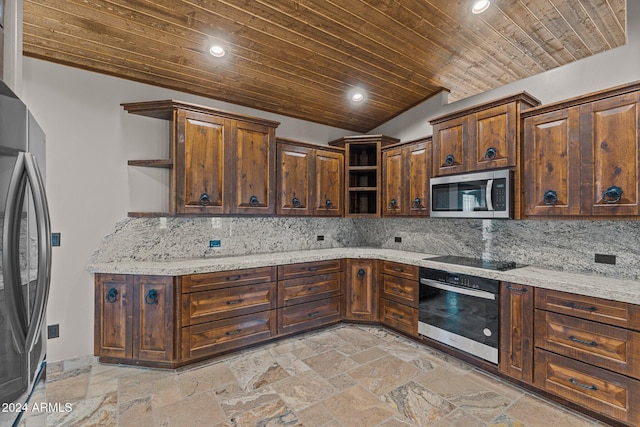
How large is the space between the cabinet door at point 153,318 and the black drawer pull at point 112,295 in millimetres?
173

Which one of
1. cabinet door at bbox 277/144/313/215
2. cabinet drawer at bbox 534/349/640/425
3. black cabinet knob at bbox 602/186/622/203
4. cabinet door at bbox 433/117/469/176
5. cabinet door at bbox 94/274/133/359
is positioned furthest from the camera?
cabinet door at bbox 277/144/313/215

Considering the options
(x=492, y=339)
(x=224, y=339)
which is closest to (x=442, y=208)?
(x=492, y=339)

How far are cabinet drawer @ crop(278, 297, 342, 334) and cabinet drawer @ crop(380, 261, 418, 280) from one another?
2.22ft

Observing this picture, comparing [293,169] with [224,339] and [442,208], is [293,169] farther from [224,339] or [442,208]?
[224,339]

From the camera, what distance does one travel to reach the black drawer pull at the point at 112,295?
2641 mm

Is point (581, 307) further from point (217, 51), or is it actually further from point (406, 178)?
point (217, 51)

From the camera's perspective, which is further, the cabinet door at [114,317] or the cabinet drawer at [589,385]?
the cabinet door at [114,317]

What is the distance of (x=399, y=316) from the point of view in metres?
3.36

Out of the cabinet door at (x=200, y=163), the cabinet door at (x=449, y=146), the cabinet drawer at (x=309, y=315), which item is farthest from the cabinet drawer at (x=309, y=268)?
the cabinet door at (x=449, y=146)

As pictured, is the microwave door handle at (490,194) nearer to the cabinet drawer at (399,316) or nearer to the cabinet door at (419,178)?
the cabinet door at (419,178)

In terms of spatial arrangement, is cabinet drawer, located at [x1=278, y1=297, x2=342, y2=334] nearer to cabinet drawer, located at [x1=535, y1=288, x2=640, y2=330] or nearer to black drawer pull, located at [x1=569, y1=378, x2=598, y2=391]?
cabinet drawer, located at [x1=535, y1=288, x2=640, y2=330]

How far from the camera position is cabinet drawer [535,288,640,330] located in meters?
1.88

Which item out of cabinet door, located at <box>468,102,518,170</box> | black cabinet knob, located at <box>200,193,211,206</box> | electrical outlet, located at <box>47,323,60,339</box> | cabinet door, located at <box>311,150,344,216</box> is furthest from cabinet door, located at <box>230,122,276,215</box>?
cabinet door, located at <box>468,102,518,170</box>

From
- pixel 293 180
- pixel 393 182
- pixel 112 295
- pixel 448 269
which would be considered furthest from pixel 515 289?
pixel 112 295
